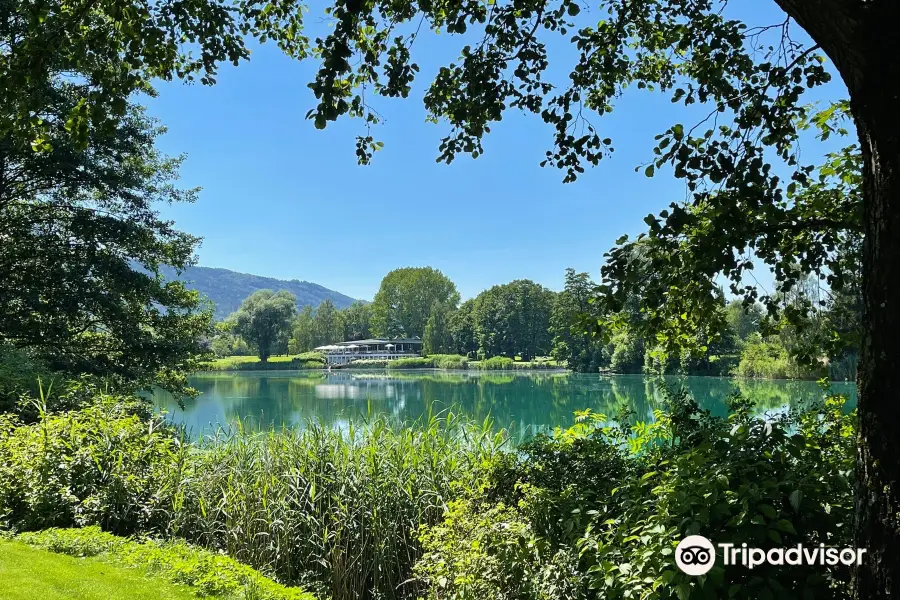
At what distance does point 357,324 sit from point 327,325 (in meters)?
7.39

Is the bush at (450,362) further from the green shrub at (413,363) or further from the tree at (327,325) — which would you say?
the tree at (327,325)

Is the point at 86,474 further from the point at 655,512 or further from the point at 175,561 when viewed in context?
the point at 655,512

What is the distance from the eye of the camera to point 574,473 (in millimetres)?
3432

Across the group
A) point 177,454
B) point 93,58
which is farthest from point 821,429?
point 177,454

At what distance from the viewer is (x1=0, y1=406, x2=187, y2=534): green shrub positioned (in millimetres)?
4535

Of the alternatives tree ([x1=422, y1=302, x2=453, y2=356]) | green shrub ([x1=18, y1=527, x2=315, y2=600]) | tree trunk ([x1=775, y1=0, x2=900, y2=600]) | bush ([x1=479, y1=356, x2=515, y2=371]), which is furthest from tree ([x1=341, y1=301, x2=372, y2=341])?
tree trunk ([x1=775, y1=0, x2=900, y2=600])

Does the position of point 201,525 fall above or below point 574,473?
below

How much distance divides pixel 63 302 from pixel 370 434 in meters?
7.98

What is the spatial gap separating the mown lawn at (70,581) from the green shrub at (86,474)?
83cm

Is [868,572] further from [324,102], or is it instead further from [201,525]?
[201,525]

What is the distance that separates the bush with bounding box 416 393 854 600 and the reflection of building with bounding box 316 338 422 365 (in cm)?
6917

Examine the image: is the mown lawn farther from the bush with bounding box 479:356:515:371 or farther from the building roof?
the building roof

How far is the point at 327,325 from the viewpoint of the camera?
87.8m

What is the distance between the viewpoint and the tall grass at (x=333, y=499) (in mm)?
4262
